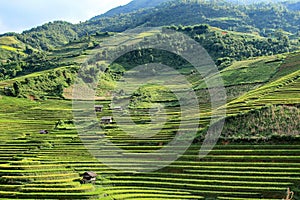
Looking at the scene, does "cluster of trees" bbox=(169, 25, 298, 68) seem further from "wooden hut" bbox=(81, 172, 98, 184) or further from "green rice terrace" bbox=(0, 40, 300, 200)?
"wooden hut" bbox=(81, 172, 98, 184)

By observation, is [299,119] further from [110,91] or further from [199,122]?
[110,91]

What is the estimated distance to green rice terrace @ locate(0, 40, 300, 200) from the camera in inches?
1431

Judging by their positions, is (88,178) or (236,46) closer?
(88,178)

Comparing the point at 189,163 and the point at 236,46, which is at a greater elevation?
the point at 236,46

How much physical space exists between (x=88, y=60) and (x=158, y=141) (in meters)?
86.0

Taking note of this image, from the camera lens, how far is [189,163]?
42000 mm

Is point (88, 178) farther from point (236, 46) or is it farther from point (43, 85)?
point (236, 46)

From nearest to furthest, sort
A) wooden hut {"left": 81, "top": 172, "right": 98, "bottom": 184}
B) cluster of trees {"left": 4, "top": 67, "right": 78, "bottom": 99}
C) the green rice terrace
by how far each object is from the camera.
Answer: the green rice terrace → wooden hut {"left": 81, "top": 172, "right": 98, "bottom": 184} → cluster of trees {"left": 4, "top": 67, "right": 78, "bottom": 99}

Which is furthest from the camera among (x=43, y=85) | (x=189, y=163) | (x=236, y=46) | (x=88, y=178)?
(x=236, y=46)

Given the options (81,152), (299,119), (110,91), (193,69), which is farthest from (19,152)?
(193,69)

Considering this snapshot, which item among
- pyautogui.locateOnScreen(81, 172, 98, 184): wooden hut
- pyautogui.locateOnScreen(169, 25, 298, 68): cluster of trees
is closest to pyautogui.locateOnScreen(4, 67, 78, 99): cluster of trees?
pyautogui.locateOnScreen(169, 25, 298, 68): cluster of trees

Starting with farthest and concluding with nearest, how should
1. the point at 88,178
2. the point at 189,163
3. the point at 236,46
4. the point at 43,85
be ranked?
the point at 236,46, the point at 43,85, the point at 189,163, the point at 88,178

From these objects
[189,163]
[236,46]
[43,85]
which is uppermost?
[236,46]

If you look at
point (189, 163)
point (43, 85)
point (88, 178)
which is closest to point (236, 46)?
point (43, 85)
